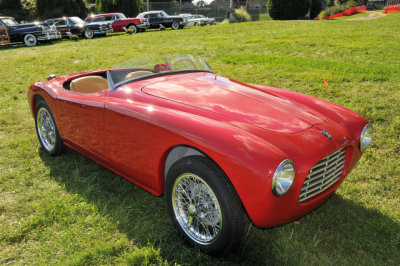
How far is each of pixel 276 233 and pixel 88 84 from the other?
109 inches

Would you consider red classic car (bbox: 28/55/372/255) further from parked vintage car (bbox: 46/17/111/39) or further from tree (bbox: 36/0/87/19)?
tree (bbox: 36/0/87/19)

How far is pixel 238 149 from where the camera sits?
6.63 feet

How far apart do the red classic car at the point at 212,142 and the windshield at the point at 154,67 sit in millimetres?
13

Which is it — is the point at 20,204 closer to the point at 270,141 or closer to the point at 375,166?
the point at 270,141

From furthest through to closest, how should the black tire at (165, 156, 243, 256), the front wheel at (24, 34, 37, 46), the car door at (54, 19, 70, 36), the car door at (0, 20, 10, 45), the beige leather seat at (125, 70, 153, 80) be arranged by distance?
1. the car door at (54, 19, 70, 36)
2. the front wheel at (24, 34, 37, 46)
3. the car door at (0, 20, 10, 45)
4. the beige leather seat at (125, 70, 153, 80)
5. the black tire at (165, 156, 243, 256)

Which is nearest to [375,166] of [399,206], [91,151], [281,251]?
[399,206]

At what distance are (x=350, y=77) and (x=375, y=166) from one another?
3559 millimetres

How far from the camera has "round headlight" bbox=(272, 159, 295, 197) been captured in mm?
1931

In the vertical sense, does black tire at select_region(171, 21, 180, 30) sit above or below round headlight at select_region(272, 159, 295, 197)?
above

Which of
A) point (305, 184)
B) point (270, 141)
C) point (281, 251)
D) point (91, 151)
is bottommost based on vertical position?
point (281, 251)

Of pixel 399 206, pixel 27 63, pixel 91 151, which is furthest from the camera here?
pixel 27 63

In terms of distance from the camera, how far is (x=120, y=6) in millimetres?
31516

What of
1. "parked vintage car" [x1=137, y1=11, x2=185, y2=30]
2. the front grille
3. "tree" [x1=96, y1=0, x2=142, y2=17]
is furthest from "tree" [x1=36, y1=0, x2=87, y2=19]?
the front grille

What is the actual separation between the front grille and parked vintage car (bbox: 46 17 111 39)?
1913 cm
